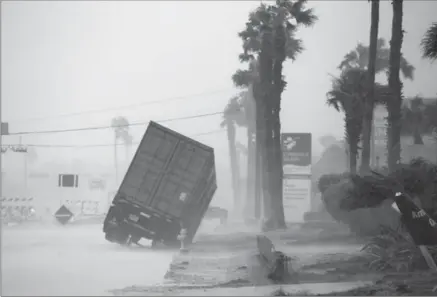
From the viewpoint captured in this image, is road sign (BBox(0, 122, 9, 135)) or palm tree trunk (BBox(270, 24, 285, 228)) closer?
road sign (BBox(0, 122, 9, 135))

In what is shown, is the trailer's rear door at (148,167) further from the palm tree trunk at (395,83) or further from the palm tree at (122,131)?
the palm tree trunk at (395,83)

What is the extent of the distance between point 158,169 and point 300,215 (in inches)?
231

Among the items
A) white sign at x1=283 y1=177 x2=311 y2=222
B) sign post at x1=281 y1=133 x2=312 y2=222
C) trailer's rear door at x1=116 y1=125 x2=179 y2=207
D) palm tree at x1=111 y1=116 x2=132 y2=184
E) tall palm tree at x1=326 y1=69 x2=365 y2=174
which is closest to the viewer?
palm tree at x1=111 y1=116 x2=132 y2=184

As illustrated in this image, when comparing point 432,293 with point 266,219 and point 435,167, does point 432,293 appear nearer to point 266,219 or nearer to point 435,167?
point 435,167

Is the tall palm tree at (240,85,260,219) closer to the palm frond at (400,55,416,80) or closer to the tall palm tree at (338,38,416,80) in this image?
the tall palm tree at (338,38,416,80)

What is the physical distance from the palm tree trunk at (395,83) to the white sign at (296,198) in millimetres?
5156

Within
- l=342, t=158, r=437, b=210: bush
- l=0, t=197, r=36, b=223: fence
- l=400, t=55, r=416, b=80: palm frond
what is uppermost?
l=400, t=55, r=416, b=80: palm frond

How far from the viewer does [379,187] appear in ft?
48.4

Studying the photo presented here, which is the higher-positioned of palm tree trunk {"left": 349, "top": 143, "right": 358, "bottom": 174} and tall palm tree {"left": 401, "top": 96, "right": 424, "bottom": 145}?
tall palm tree {"left": 401, "top": 96, "right": 424, "bottom": 145}

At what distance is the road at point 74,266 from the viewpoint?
11852 mm

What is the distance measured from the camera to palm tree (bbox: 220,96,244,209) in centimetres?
2092

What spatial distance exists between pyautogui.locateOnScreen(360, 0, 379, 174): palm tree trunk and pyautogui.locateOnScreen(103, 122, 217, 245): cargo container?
468 cm

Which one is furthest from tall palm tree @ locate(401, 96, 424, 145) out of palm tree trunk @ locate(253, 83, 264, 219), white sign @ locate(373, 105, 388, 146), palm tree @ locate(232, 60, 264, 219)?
palm tree trunk @ locate(253, 83, 264, 219)

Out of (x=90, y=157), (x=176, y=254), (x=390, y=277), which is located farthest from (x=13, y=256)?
(x=390, y=277)
